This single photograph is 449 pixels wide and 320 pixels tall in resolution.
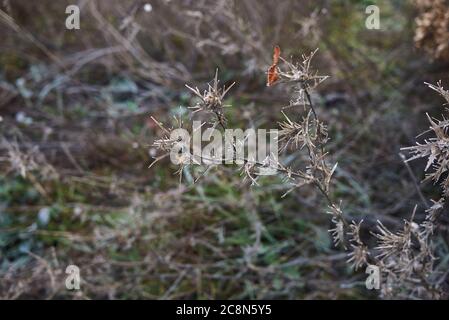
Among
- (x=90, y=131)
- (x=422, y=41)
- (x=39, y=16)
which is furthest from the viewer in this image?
(x=39, y=16)

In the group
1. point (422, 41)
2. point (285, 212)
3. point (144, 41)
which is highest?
point (144, 41)

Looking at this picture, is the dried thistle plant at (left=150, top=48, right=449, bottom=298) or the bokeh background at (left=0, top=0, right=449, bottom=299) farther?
the bokeh background at (left=0, top=0, right=449, bottom=299)

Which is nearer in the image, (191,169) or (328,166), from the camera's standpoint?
(328,166)

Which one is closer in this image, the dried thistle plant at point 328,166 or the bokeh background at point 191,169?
the dried thistle plant at point 328,166
